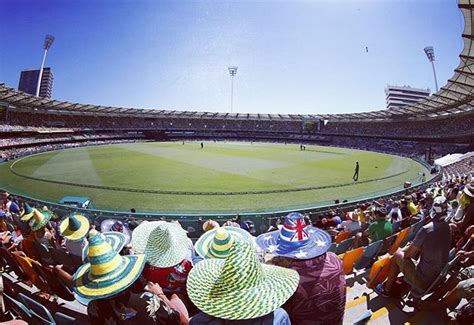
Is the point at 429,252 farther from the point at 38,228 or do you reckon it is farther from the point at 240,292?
the point at 38,228

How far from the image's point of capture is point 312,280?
258 cm

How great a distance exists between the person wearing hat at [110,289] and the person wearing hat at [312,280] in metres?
1.12

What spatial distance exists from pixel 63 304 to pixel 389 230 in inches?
241

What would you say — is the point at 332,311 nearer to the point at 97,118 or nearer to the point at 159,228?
the point at 159,228

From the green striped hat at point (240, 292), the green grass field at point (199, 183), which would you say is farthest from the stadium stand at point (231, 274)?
the green grass field at point (199, 183)

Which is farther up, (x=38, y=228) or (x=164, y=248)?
(x=164, y=248)

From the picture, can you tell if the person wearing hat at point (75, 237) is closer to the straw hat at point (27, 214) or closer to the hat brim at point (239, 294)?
the straw hat at point (27, 214)

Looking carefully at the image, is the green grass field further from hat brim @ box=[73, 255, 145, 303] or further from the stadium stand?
hat brim @ box=[73, 255, 145, 303]

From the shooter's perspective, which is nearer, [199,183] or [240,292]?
[240,292]

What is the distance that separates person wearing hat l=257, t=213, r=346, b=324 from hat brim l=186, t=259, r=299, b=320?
399 millimetres

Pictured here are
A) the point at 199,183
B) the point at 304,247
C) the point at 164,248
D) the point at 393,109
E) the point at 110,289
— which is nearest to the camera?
the point at 110,289

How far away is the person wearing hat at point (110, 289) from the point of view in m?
2.46

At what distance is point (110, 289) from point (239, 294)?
1393 millimetres

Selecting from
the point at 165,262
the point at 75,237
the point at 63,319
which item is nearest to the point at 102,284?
the point at 165,262
